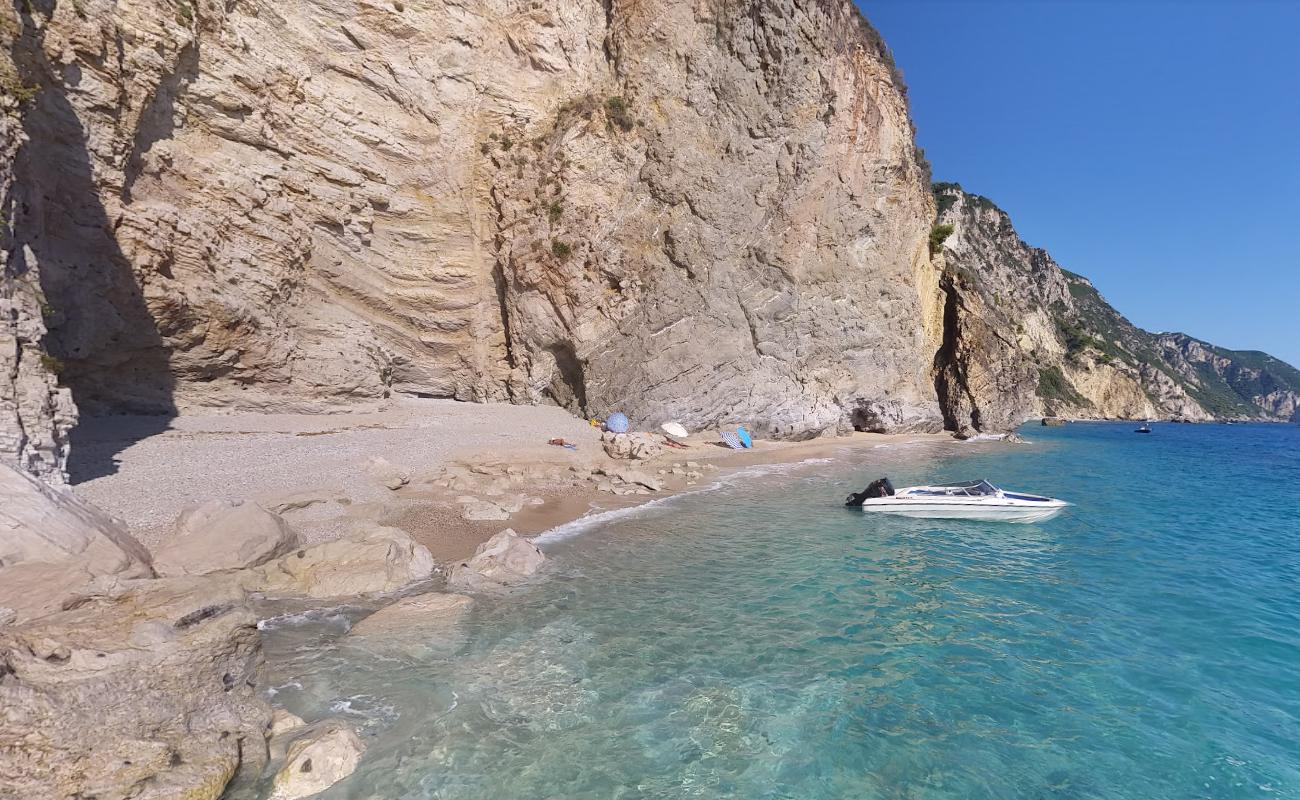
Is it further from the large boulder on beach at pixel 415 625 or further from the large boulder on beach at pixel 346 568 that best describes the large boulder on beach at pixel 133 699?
the large boulder on beach at pixel 346 568

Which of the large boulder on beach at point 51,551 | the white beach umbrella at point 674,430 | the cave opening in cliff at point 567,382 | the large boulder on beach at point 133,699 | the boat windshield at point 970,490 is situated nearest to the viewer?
the large boulder on beach at point 133,699

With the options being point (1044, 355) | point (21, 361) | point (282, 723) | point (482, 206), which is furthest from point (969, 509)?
point (1044, 355)

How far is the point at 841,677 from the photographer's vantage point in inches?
250

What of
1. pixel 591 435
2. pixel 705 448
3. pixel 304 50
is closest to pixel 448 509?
pixel 591 435

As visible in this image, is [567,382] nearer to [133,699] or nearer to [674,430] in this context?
[674,430]

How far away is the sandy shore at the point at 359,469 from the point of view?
398 inches

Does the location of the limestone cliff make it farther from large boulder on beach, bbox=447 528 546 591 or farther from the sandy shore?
large boulder on beach, bbox=447 528 546 591

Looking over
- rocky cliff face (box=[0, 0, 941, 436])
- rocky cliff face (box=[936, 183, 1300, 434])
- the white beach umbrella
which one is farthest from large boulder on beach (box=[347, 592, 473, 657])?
rocky cliff face (box=[936, 183, 1300, 434])

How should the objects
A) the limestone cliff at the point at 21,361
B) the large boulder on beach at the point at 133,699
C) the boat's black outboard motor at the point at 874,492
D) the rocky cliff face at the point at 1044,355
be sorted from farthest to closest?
the rocky cliff face at the point at 1044,355
the boat's black outboard motor at the point at 874,492
the limestone cliff at the point at 21,361
the large boulder on beach at the point at 133,699

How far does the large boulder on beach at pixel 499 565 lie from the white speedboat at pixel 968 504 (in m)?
9.16

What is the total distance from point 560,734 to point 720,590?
13.4ft

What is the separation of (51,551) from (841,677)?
8829mm

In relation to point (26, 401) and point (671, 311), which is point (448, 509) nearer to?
point (26, 401)

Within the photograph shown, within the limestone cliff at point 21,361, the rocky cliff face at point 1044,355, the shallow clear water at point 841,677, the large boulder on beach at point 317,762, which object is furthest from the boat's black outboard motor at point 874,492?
the rocky cliff face at point 1044,355
